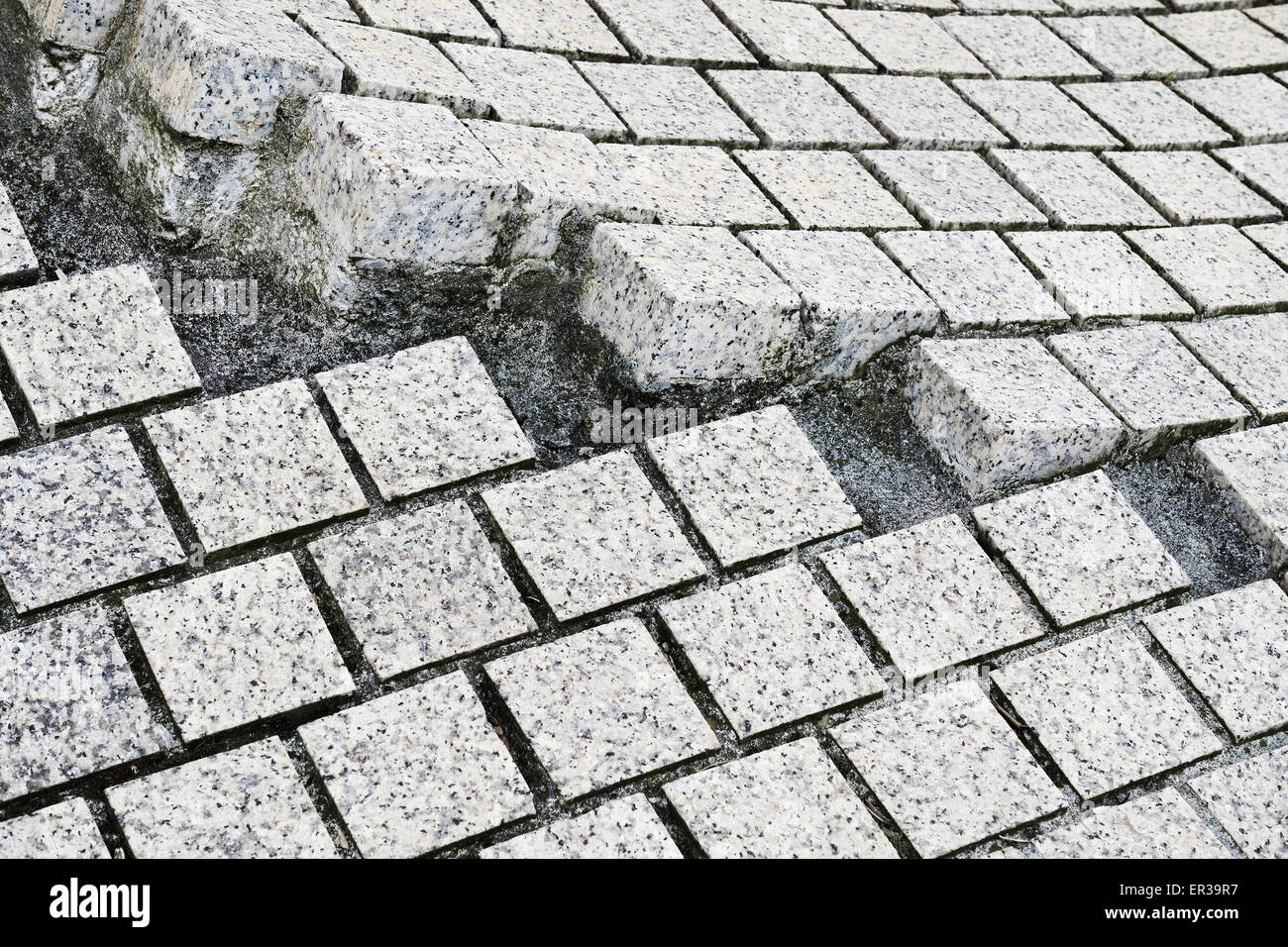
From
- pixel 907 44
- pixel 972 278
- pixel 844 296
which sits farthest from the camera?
pixel 907 44

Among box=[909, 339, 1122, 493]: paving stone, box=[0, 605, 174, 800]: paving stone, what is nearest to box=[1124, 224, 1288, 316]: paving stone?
box=[909, 339, 1122, 493]: paving stone

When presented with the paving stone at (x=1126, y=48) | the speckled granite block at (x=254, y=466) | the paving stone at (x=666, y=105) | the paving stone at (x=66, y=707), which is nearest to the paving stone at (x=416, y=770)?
the paving stone at (x=66, y=707)

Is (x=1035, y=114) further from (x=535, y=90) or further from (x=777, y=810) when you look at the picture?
(x=777, y=810)

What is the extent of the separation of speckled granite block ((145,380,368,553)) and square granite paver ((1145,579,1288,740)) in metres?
1.70

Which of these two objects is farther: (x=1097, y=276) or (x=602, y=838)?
(x=1097, y=276)

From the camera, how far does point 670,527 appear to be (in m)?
2.48

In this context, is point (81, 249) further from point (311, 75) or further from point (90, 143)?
point (311, 75)

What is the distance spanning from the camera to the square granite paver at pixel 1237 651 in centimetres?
250

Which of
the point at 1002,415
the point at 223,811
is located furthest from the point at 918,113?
the point at 223,811

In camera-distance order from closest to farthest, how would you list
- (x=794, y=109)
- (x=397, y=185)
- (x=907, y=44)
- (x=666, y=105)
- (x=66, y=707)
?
(x=66, y=707), (x=397, y=185), (x=666, y=105), (x=794, y=109), (x=907, y=44)

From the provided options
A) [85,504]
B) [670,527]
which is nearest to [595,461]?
[670,527]

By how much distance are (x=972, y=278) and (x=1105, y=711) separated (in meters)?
1.15

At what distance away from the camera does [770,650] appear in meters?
2.36

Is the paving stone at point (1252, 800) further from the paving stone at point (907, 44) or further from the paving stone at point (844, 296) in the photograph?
the paving stone at point (907, 44)
